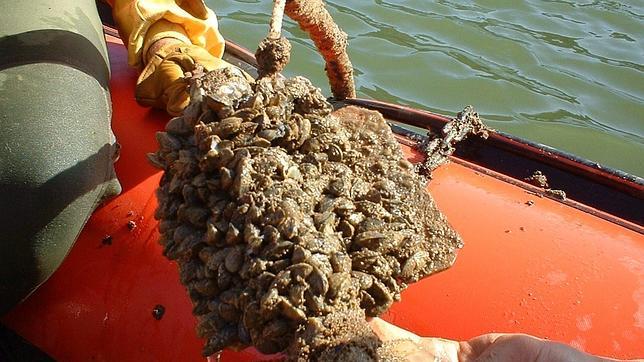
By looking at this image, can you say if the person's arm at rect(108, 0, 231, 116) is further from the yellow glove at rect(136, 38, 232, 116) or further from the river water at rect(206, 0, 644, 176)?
the river water at rect(206, 0, 644, 176)

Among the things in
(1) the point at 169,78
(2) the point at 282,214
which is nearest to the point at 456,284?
→ (2) the point at 282,214

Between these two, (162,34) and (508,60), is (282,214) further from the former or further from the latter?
(508,60)

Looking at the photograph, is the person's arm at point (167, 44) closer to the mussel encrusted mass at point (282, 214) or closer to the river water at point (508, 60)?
the mussel encrusted mass at point (282, 214)

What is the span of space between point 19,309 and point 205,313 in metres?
0.82

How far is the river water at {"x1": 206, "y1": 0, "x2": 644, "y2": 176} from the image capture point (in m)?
4.22

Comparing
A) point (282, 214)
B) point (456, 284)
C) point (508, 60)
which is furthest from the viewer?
point (508, 60)

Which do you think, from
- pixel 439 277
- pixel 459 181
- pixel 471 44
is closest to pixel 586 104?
pixel 471 44

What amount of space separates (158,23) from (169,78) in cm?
30

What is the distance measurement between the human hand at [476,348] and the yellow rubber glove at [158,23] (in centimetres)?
116

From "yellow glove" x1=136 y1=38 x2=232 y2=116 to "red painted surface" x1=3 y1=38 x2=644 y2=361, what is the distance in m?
0.07

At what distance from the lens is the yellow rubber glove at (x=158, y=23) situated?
220 cm

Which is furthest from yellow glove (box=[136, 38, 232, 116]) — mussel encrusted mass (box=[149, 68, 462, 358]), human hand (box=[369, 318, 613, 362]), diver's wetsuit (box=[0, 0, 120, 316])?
human hand (box=[369, 318, 613, 362])

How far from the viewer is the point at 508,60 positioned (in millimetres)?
4746

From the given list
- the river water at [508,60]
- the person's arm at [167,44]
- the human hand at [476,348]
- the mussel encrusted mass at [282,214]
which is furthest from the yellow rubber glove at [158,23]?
the river water at [508,60]
